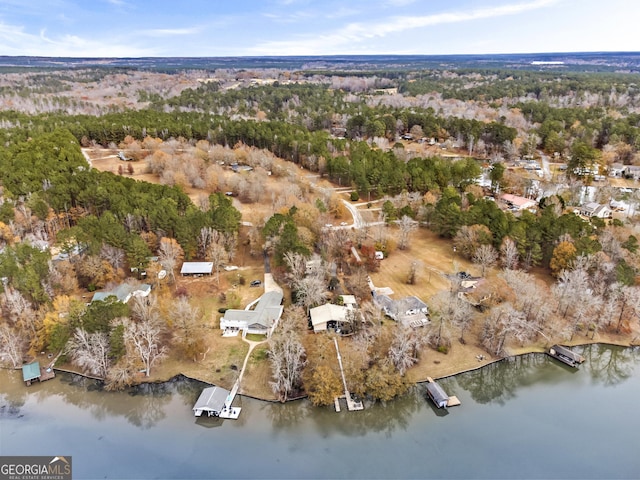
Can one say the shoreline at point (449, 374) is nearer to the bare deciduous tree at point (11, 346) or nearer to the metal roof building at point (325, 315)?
the bare deciduous tree at point (11, 346)

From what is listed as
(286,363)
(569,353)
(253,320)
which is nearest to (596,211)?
(569,353)

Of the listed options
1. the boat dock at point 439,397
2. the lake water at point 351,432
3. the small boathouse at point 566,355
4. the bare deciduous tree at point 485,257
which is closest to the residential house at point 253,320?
the lake water at point 351,432

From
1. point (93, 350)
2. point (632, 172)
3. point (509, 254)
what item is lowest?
point (93, 350)

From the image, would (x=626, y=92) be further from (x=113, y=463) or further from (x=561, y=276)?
(x=113, y=463)

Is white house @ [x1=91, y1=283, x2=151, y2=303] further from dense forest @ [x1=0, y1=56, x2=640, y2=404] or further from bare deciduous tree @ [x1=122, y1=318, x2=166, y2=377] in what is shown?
bare deciduous tree @ [x1=122, y1=318, x2=166, y2=377]

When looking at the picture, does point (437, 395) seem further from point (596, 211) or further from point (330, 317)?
point (596, 211)

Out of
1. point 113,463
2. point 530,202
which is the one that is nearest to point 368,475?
point 113,463
